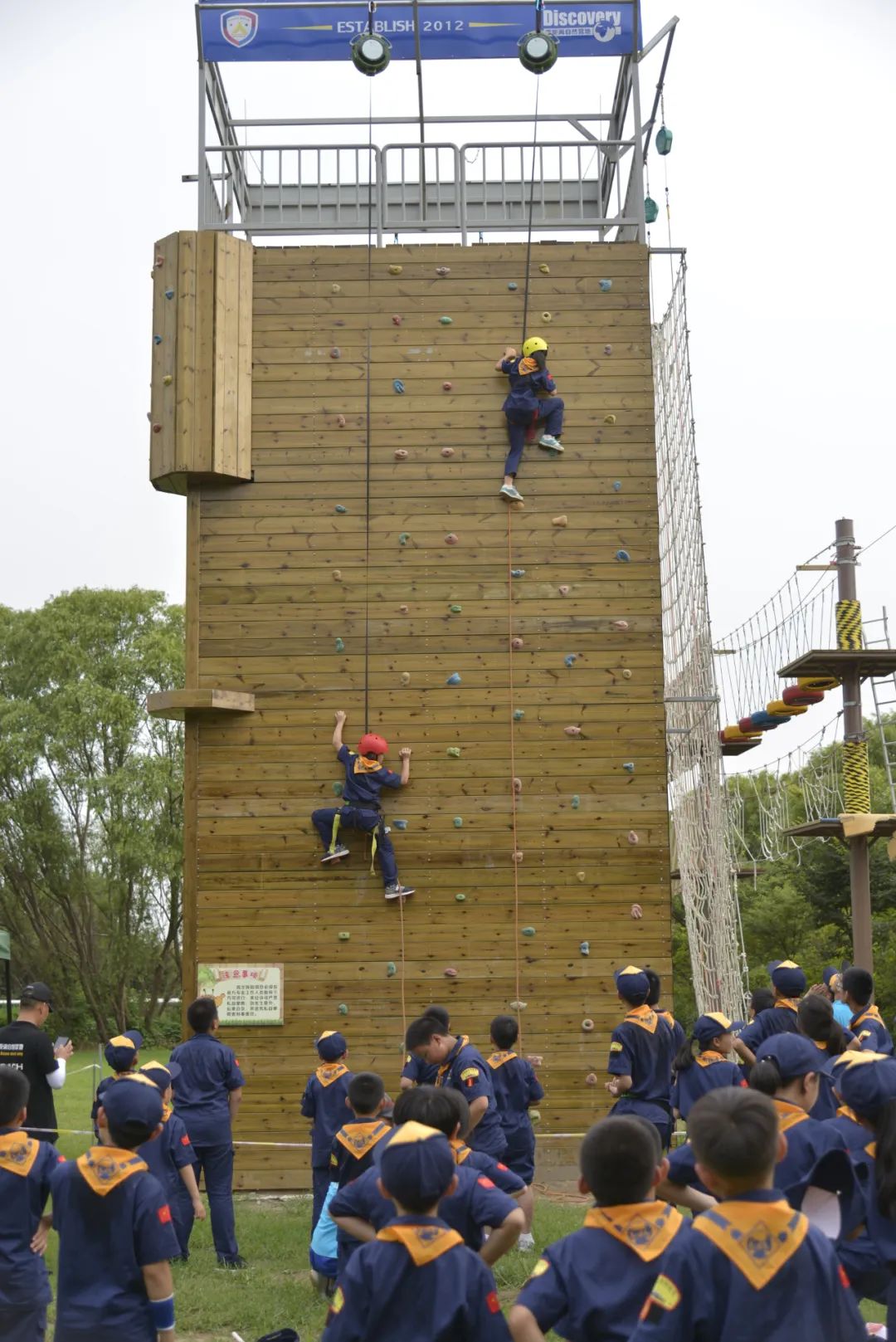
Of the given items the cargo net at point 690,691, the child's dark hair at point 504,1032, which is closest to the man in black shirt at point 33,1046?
the child's dark hair at point 504,1032

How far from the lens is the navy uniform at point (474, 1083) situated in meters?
7.95

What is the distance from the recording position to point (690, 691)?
1581 cm

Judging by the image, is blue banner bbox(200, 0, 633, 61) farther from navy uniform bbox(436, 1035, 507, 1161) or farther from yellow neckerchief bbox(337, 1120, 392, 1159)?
yellow neckerchief bbox(337, 1120, 392, 1159)

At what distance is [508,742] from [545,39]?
5958 mm

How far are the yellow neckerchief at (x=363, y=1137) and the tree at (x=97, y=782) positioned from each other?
2625cm

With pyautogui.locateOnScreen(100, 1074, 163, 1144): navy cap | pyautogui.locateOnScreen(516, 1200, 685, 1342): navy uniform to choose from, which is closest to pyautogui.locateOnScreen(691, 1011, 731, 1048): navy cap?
pyautogui.locateOnScreen(100, 1074, 163, 1144): navy cap

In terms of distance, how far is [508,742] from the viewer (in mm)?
12789

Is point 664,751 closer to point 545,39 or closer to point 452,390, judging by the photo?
point 452,390

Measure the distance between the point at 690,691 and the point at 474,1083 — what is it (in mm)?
8496

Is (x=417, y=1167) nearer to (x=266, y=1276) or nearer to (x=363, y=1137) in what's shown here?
(x=363, y=1137)

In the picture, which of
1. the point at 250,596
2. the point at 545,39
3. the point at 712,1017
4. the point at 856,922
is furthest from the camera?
the point at 856,922

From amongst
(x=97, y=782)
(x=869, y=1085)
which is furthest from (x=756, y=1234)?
(x=97, y=782)

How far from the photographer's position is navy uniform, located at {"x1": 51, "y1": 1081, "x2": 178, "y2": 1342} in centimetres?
482

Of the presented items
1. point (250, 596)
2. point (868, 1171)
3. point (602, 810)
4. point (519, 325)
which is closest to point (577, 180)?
point (519, 325)
